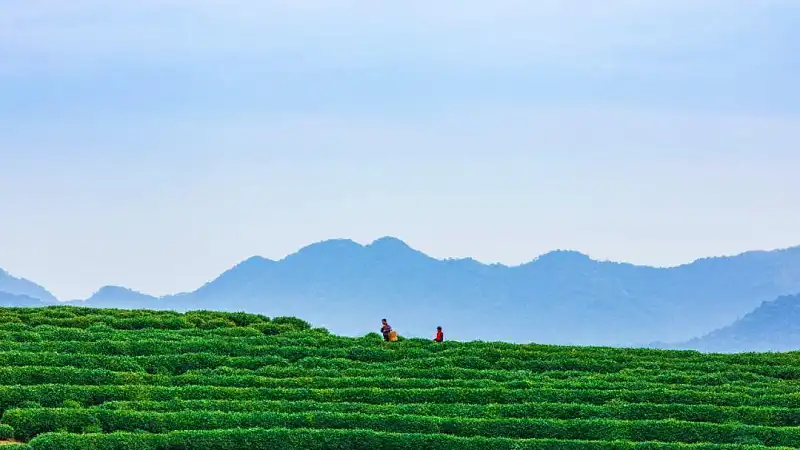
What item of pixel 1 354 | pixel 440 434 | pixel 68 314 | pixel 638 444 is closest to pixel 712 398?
pixel 638 444

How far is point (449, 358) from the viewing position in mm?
46531

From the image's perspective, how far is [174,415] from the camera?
115 ft

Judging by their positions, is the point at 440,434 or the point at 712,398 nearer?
the point at 440,434

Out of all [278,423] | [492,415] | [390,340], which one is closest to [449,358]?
[390,340]

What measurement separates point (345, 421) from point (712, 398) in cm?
1298

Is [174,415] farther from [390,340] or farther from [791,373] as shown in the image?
[791,373]

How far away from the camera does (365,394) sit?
129ft

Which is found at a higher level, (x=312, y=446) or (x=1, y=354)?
(x=1, y=354)

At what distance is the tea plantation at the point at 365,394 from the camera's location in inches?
1344

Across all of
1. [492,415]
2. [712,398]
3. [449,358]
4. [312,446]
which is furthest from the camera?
[449,358]

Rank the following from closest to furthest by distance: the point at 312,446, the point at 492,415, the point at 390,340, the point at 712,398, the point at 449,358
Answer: the point at 312,446 → the point at 492,415 → the point at 712,398 → the point at 449,358 → the point at 390,340

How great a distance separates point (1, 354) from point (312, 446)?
14.4 metres

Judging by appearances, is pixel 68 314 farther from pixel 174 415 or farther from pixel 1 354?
pixel 174 415

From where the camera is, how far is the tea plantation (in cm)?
3412
